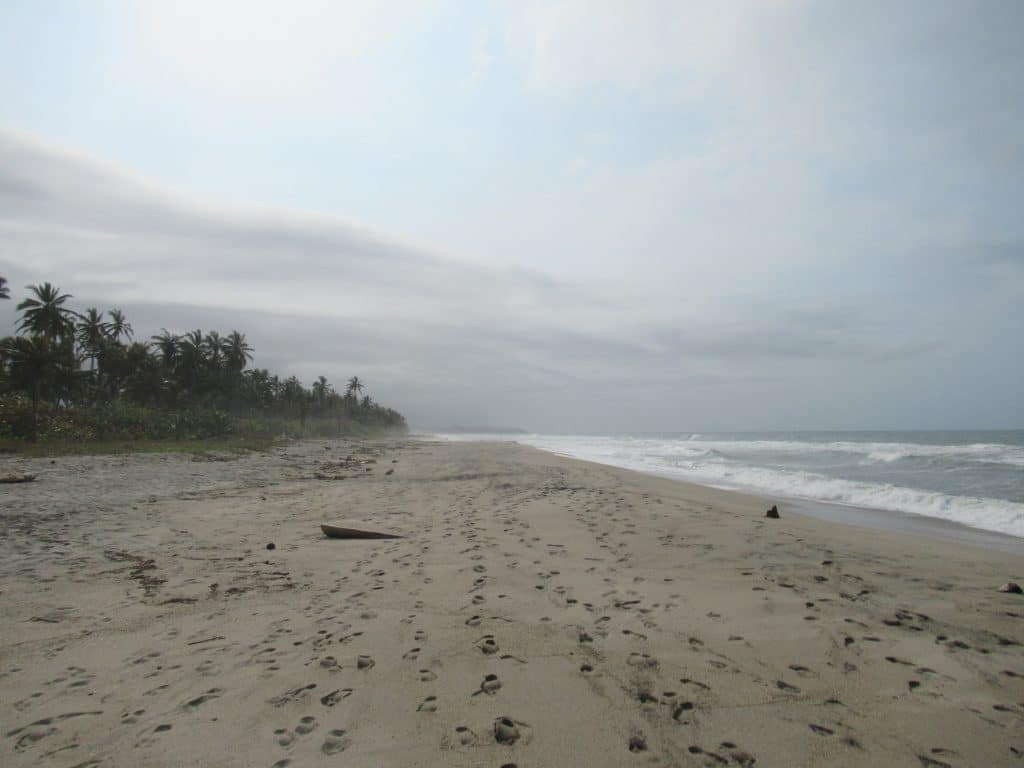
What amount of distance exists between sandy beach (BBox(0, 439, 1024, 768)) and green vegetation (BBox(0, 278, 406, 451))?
1199 inches

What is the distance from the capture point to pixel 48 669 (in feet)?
13.0

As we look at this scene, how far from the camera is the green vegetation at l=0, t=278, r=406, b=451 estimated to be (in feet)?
103

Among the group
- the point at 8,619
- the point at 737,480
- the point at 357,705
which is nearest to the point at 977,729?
the point at 357,705

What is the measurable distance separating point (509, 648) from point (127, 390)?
229ft

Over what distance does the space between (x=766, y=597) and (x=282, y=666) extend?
15.8 feet

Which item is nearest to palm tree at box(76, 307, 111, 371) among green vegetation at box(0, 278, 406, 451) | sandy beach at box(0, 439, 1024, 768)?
green vegetation at box(0, 278, 406, 451)

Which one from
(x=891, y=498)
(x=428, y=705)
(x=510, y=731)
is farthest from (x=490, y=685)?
(x=891, y=498)

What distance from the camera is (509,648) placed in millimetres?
4145

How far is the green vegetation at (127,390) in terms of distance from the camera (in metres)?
31.3

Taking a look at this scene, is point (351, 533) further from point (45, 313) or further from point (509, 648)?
point (45, 313)

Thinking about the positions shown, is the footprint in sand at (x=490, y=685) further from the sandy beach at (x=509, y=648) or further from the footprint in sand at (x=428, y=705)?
the footprint in sand at (x=428, y=705)

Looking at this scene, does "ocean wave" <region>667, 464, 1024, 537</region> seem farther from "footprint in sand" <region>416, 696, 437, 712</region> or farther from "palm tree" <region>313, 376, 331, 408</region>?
"palm tree" <region>313, 376, 331, 408</region>

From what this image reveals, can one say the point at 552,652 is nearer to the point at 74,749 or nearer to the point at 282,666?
the point at 282,666

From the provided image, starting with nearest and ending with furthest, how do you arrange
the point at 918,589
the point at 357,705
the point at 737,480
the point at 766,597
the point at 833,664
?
the point at 357,705 → the point at 833,664 → the point at 766,597 → the point at 918,589 → the point at 737,480
